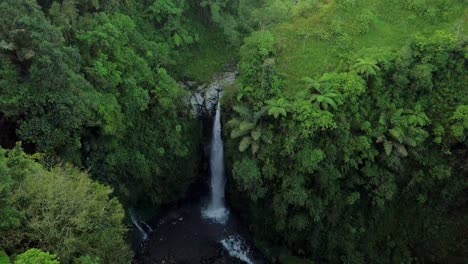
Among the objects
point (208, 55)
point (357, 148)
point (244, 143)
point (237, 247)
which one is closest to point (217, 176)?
point (237, 247)

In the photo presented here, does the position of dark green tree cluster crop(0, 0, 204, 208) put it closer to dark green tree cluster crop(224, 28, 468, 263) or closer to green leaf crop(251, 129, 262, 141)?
dark green tree cluster crop(224, 28, 468, 263)

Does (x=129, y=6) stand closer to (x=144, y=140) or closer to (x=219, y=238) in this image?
(x=144, y=140)

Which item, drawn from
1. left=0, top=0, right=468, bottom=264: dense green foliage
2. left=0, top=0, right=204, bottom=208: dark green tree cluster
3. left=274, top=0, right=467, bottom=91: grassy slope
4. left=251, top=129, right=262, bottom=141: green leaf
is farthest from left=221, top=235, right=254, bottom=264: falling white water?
left=274, top=0, right=467, bottom=91: grassy slope

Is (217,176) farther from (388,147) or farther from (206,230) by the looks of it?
(388,147)

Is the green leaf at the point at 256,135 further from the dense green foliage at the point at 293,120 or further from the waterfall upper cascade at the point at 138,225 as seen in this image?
the waterfall upper cascade at the point at 138,225

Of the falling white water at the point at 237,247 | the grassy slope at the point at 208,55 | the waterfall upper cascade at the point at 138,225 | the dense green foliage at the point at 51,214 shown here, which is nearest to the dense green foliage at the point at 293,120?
the waterfall upper cascade at the point at 138,225
